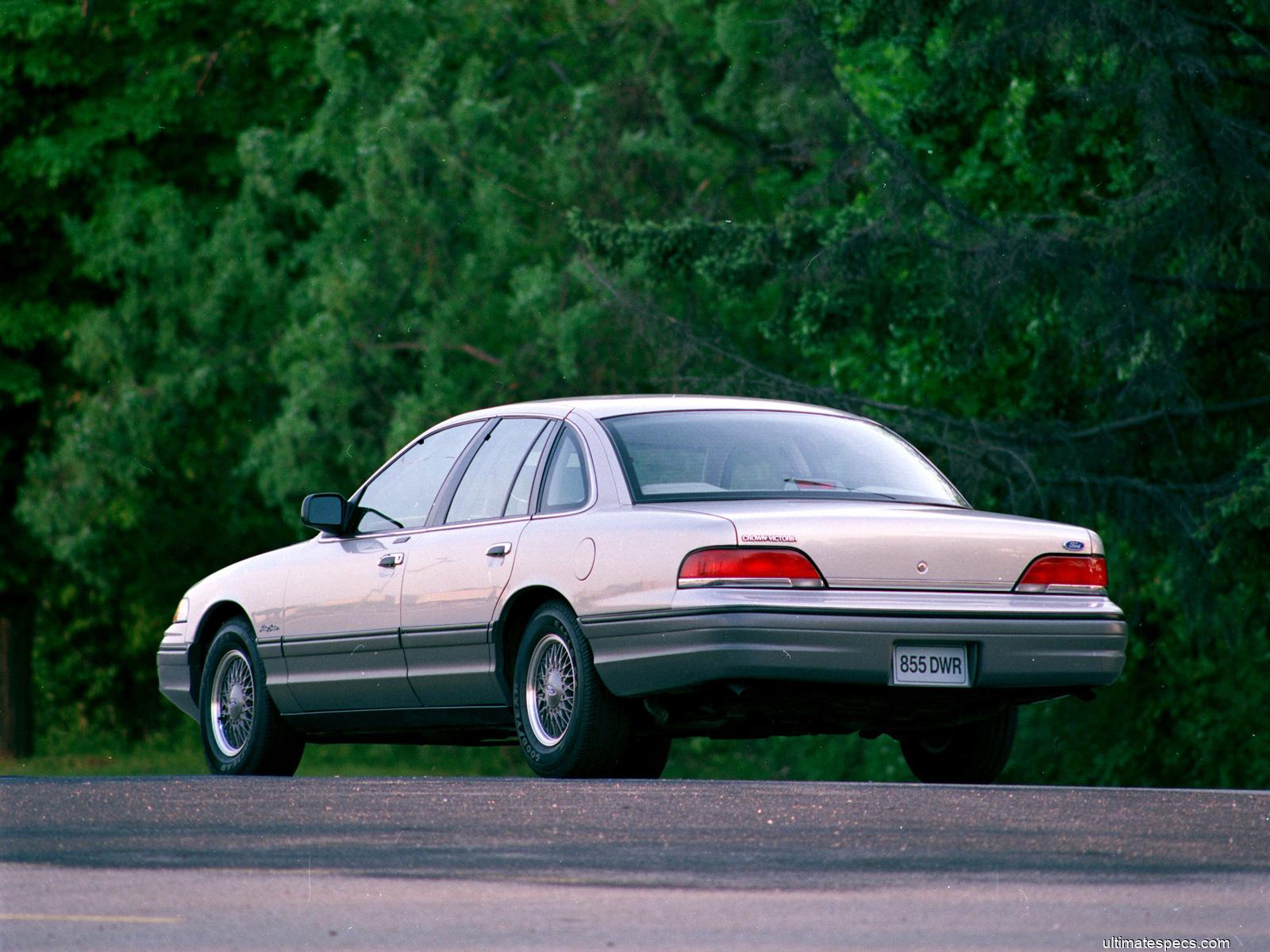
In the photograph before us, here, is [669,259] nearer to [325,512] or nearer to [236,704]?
[236,704]

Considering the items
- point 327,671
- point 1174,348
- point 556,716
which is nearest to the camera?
point 556,716

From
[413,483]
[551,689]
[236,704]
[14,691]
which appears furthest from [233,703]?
[14,691]

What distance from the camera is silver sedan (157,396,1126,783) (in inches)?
386

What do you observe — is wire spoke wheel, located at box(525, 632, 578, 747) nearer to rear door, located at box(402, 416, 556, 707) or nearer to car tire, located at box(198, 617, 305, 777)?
rear door, located at box(402, 416, 556, 707)

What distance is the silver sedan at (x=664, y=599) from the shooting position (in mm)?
9812

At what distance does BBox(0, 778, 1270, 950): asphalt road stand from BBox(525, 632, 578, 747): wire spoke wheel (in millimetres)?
280

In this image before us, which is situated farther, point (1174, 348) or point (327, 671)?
point (1174, 348)

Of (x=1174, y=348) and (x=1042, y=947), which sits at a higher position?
(x=1174, y=348)

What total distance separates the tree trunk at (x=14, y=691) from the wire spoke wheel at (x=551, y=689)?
2427 centimetres

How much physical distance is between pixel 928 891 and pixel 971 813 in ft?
6.92

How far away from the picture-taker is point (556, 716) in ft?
34.3

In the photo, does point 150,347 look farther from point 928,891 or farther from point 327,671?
point 928,891

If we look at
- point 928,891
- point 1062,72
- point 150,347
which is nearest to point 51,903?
point 928,891

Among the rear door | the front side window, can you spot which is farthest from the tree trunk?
the rear door
